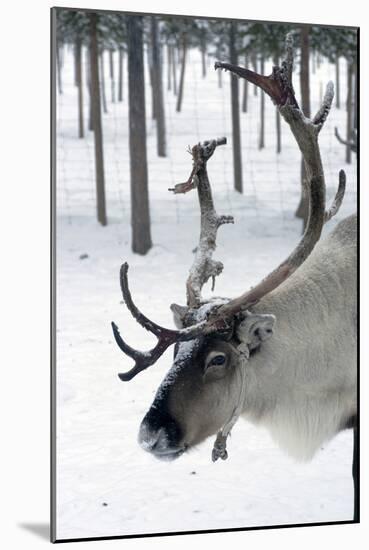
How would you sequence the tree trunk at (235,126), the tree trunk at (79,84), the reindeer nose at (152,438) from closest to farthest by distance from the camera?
1. the reindeer nose at (152,438)
2. the tree trunk at (235,126)
3. the tree trunk at (79,84)

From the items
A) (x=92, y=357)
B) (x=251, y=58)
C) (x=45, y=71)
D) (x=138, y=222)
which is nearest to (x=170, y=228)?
(x=138, y=222)

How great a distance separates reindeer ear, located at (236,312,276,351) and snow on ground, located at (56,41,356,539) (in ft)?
1.20

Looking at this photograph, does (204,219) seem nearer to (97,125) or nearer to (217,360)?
(217,360)

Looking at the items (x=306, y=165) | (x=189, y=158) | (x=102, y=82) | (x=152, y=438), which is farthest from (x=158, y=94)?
(x=152, y=438)

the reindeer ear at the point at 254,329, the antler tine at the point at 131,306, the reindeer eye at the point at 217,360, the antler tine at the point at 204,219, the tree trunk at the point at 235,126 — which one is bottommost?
the reindeer eye at the point at 217,360

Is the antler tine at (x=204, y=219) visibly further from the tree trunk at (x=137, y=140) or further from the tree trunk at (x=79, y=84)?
the tree trunk at (x=79, y=84)

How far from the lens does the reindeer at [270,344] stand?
2512 mm

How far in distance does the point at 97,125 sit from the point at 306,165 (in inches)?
147

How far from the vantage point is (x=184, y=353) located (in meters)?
2.54

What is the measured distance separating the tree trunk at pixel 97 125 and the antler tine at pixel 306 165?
286 cm

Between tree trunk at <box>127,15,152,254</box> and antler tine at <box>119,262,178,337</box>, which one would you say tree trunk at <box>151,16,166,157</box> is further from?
antler tine at <box>119,262,178,337</box>

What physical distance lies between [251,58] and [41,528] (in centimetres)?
280

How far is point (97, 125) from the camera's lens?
6184mm

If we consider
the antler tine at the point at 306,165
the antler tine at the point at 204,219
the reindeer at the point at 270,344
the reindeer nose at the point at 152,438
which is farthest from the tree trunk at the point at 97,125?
the reindeer nose at the point at 152,438
